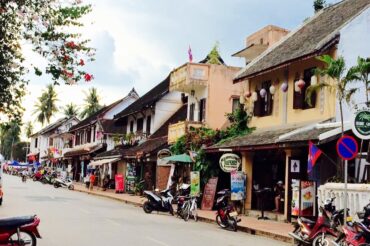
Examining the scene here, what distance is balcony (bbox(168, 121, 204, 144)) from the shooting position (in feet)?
100

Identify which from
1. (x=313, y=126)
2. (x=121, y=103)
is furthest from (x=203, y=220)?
(x=121, y=103)

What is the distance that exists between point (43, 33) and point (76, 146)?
192ft

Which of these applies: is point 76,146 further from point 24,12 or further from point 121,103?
point 24,12

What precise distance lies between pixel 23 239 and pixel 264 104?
15.8 m

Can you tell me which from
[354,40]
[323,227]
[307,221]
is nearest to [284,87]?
[354,40]

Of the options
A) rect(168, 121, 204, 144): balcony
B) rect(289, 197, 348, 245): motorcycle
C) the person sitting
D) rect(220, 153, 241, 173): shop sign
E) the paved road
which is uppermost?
rect(168, 121, 204, 144): balcony

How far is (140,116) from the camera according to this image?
44.4 m

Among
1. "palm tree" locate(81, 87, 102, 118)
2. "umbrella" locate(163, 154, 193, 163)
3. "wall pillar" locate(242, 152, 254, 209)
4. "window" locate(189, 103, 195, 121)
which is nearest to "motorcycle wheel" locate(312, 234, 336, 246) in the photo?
"wall pillar" locate(242, 152, 254, 209)

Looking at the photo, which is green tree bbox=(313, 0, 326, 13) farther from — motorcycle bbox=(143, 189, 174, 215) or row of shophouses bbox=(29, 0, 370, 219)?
motorcycle bbox=(143, 189, 174, 215)

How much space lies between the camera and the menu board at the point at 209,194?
2530 centimetres

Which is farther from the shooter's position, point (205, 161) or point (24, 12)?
point (205, 161)

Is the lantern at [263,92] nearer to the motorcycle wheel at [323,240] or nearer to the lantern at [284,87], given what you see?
the lantern at [284,87]

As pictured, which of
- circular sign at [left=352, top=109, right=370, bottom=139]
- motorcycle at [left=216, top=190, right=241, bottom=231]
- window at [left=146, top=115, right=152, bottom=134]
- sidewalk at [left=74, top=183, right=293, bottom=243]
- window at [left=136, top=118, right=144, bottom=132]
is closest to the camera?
circular sign at [left=352, top=109, right=370, bottom=139]

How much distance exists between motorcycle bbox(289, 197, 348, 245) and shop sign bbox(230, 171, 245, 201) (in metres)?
9.23
